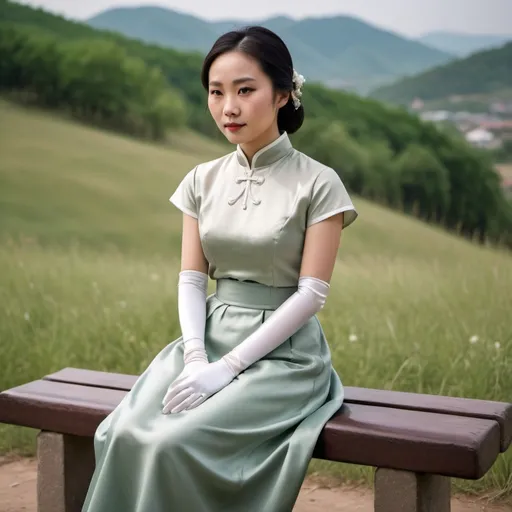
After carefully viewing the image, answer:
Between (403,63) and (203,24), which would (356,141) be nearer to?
(403,63)

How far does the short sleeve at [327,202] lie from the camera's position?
7.07 ft

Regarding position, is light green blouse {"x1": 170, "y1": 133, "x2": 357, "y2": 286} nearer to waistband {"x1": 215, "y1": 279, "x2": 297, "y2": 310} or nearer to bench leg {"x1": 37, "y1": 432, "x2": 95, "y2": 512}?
waistband {"x1": 215, "y1": 279, "x2": 297, "y2": 310}

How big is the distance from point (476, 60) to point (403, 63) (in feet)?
1.33

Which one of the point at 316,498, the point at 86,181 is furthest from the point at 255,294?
the point at 86,181

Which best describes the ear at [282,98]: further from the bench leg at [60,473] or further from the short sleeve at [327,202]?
the bench leg at [60,473]

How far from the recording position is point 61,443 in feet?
8.02

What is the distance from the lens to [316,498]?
310cm

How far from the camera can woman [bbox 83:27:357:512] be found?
2047 millimetres

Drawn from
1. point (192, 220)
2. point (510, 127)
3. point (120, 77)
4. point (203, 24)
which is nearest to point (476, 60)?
point (510, 127)

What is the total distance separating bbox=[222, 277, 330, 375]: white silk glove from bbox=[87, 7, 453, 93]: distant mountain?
8.56 feet

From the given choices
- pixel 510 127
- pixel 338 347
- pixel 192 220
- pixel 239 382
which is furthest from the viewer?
pixel 510 127

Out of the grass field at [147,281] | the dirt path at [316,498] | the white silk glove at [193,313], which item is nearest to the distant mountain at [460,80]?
the grass field at [147,281]

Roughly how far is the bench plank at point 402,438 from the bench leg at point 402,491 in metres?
0.03

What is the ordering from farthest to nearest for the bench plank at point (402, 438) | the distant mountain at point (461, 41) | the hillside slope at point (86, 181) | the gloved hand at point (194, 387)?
the hillside slope at point (86, 181) → the distant mountain at point (461, 41) → the gloved hand at point (194, 387) → the bench plank at point (402, 438)
